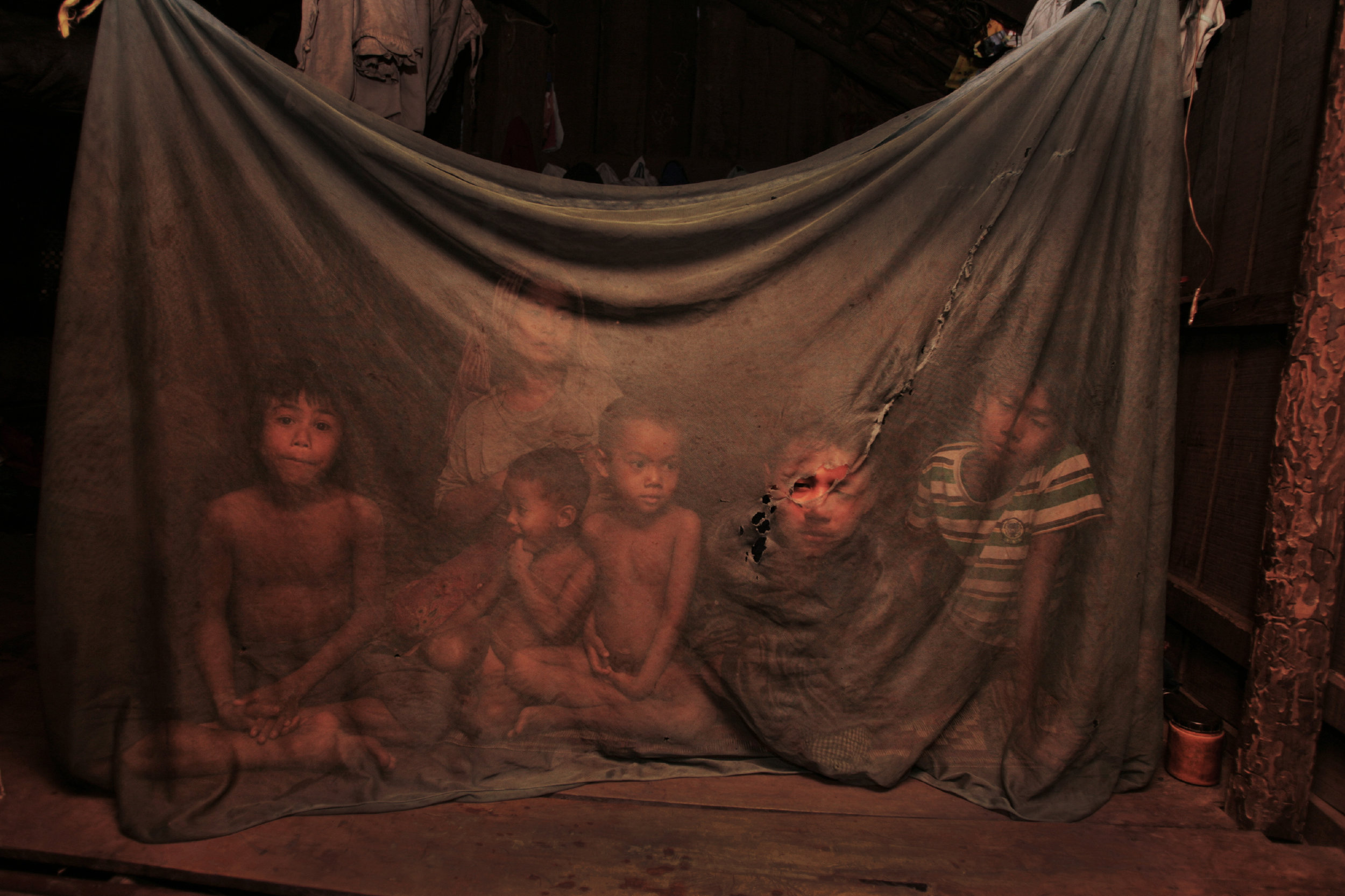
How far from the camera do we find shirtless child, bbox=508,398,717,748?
1670 mm

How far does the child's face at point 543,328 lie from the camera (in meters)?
1.63

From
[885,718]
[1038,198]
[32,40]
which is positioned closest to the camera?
[1038,198]

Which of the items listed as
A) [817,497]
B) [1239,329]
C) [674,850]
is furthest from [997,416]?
[674,850]

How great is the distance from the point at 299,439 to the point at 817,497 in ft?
3.59

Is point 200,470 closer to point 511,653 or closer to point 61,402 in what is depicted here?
point 61,402

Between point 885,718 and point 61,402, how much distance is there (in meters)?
1.81

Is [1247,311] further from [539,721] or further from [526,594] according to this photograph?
[539,721]

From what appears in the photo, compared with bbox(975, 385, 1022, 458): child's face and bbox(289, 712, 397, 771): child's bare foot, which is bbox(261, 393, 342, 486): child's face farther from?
bbox(975, 385, 1022, 458): child's face

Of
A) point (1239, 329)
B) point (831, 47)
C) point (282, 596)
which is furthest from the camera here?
point (831, 47)

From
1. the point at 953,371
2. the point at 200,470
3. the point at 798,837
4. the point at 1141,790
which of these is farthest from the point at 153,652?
Answer: the point at 1141,790

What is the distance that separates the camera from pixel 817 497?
1.66 meters

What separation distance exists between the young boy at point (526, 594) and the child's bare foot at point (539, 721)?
0.10ft

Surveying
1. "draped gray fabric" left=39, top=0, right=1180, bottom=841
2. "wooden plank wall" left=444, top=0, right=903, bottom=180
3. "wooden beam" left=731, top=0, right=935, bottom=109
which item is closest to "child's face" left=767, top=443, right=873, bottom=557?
"draped gray fabric" left=39, top=0, right=1180, bottom=841

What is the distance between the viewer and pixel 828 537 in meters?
1.67
